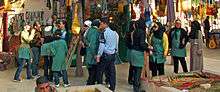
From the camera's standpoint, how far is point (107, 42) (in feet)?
31.4

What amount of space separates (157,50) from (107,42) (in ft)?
6.30

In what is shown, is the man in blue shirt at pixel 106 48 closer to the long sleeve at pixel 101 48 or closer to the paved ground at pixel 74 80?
the long sleeve at pixel 101 48

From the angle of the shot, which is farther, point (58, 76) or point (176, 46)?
point (176, 46)

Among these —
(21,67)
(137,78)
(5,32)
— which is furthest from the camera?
(5,32)

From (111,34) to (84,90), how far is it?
2574 mm

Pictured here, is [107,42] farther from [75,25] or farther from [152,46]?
[75,25]

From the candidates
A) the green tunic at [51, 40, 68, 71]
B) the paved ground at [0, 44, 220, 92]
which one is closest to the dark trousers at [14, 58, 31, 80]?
the paved ground at [0, 44, 220, 92]

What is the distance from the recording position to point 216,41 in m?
21.5

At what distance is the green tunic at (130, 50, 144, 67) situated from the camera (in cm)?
990

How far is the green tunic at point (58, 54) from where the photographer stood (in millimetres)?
10906

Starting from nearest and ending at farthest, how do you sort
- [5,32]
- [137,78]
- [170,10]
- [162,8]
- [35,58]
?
[137,78]
[35,58]
[170,10]
[5,32]
[162,8]

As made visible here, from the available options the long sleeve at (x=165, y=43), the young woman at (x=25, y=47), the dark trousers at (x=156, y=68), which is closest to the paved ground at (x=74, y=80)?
the young woman at (x=25, y=47)

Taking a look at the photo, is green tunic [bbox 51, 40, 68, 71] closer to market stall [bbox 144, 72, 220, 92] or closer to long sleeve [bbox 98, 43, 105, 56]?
long sleeve [bbox 98, 43, 105, 56]

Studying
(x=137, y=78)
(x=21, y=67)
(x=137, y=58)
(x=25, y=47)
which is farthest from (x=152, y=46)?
(x=21, y=67)
